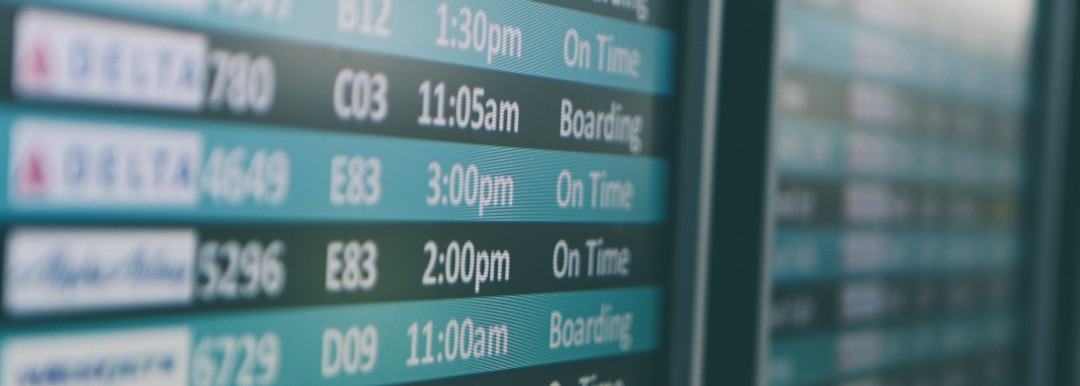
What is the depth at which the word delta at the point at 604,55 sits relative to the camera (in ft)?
3.70

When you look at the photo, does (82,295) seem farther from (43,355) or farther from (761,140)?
(761,140)

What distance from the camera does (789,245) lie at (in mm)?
1433

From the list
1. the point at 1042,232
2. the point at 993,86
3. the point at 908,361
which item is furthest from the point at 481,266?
the point at 1042,232

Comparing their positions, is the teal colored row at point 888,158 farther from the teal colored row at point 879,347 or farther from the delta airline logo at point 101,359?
the delta airline logo at point 101,359

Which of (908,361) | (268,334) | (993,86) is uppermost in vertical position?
(993,86)

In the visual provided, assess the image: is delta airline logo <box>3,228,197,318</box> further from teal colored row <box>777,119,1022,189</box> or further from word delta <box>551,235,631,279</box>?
teal colored row <box>777,119,1022,189</box>

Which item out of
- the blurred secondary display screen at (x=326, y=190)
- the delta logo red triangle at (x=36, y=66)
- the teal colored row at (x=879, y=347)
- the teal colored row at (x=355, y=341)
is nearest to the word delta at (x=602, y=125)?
the blurred secondary display screen at (x=326, y=190)

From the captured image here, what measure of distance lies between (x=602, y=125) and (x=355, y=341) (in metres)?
0.35

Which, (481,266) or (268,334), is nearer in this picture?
(268,334)

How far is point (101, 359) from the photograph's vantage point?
2.52ft

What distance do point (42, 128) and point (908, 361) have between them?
1.33 m

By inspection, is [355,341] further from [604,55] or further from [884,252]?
[884,252]

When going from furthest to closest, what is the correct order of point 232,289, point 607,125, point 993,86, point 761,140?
point 993,86 → point 761,140 → point 607,125 → point 232,289

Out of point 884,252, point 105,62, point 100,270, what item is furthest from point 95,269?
point 884,252
